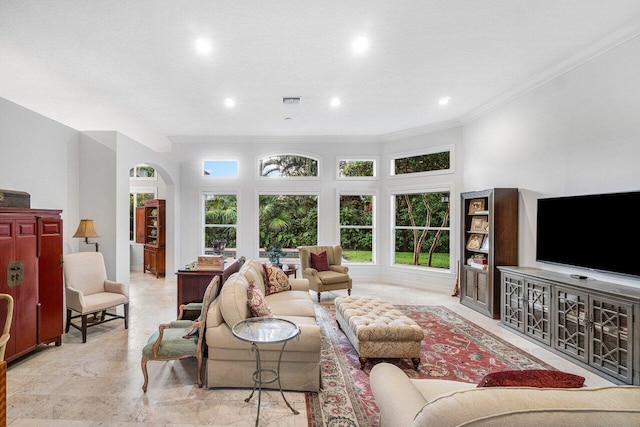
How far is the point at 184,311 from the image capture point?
3428mm

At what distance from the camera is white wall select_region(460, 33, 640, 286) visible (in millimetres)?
3039

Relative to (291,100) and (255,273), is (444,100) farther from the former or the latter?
(255,273)

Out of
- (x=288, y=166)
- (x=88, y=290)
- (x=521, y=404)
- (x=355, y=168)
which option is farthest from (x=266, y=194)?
(x=521, y=404)

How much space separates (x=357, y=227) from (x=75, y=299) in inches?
206

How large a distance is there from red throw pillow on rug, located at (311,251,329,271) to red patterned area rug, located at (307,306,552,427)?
48.8 inches

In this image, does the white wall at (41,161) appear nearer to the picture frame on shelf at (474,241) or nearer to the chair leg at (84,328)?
the chair leg at (84,328)

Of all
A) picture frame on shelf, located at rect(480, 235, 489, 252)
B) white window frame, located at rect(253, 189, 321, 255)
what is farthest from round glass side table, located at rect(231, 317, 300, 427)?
white window frame, located at rect(253, 189, 321, 255)

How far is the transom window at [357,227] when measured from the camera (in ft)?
23.2

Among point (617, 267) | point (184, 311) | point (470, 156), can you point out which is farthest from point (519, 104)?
point (184, 311)

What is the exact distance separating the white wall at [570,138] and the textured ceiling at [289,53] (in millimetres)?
252

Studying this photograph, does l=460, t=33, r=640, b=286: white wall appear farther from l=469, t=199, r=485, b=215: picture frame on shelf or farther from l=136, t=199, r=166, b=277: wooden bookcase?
l=136, t=199, r=166, b=277: wooden bookcase

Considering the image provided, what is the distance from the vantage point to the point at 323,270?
5.57 meters

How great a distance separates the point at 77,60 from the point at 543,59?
5.60 meters

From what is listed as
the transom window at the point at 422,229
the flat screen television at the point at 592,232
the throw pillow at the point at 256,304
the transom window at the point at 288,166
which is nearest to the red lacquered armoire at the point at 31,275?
the throw pillow at the point at 256,304
